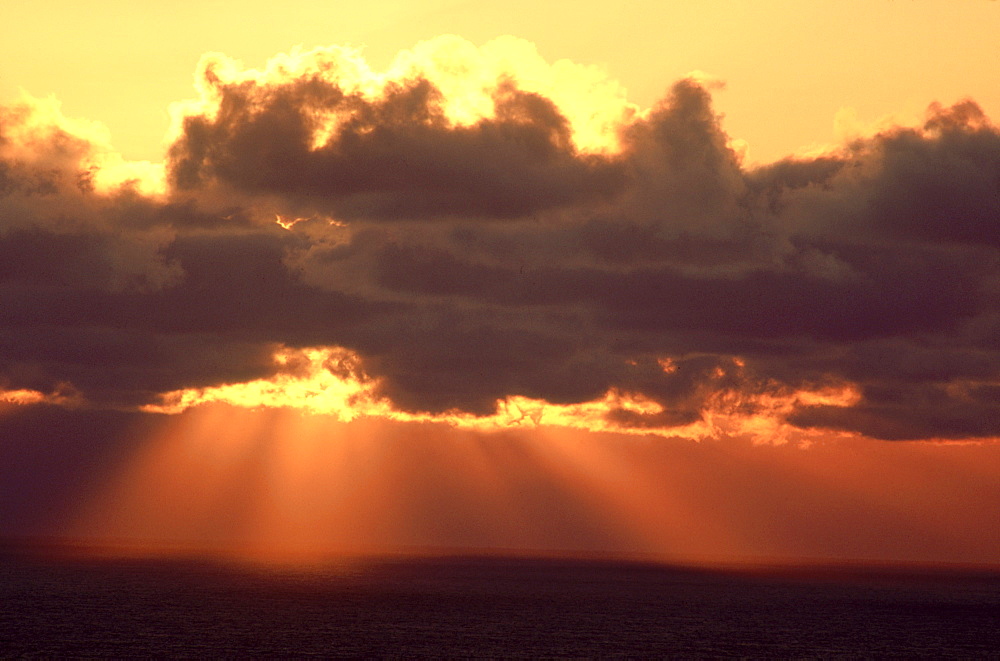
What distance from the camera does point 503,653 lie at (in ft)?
478

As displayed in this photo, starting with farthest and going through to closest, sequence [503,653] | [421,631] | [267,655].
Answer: [421,631]
[503,653]
[267,655]

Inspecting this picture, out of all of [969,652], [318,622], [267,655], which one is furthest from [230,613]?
[969,652]

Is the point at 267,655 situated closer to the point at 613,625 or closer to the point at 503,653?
the point at 503,653

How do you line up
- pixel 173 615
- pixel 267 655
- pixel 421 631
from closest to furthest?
pixel 267 655 < pixel 421 631 < pixel 173 615


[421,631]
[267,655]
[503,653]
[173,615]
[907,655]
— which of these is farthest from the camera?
[173,615]

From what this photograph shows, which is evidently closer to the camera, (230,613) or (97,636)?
(97,636)

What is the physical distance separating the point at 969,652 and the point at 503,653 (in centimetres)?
7163

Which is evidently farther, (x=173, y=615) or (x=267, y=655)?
(x=173, y=615)

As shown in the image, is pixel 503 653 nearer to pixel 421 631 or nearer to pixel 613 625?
pixel 421 631

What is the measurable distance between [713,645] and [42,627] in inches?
3740

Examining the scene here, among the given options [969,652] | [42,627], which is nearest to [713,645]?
[969,652]

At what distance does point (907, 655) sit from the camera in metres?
160

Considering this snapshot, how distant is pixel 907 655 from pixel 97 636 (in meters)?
110

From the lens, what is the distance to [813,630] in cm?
19688
